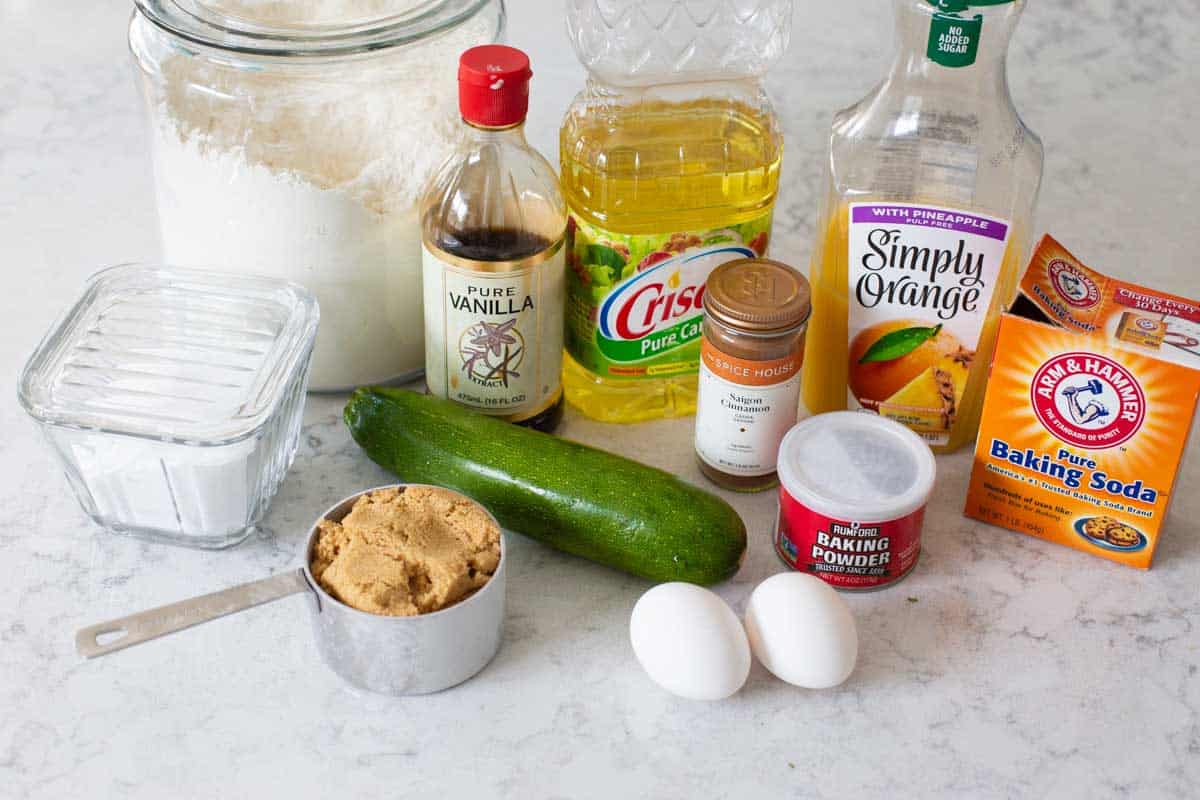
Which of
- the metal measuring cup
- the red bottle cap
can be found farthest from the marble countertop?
the red bottle cap

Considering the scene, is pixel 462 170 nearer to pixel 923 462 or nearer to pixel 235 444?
pixel 235 444

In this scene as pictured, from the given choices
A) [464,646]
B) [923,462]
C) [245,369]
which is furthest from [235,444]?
[923,462]

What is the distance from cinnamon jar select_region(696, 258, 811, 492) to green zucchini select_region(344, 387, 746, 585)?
0.28 ft

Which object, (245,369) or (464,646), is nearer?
(464,646)

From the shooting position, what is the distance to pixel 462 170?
1.22 meters

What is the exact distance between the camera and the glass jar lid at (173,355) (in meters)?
1.14

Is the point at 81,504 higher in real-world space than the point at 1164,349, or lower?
lower

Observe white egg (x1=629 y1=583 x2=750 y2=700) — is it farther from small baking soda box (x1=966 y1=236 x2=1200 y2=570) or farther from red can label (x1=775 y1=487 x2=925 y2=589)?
small baking soda box (x1=966 y1=236 x2=1200 y2=570)

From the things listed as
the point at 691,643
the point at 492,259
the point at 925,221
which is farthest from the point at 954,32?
the point at 691,643

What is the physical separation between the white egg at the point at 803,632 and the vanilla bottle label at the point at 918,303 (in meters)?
0.29

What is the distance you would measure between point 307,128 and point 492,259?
19 centimetres

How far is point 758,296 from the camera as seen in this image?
3.93ft

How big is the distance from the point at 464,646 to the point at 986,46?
24.7 inches

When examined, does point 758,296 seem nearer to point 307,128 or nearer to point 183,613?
point 307,128
